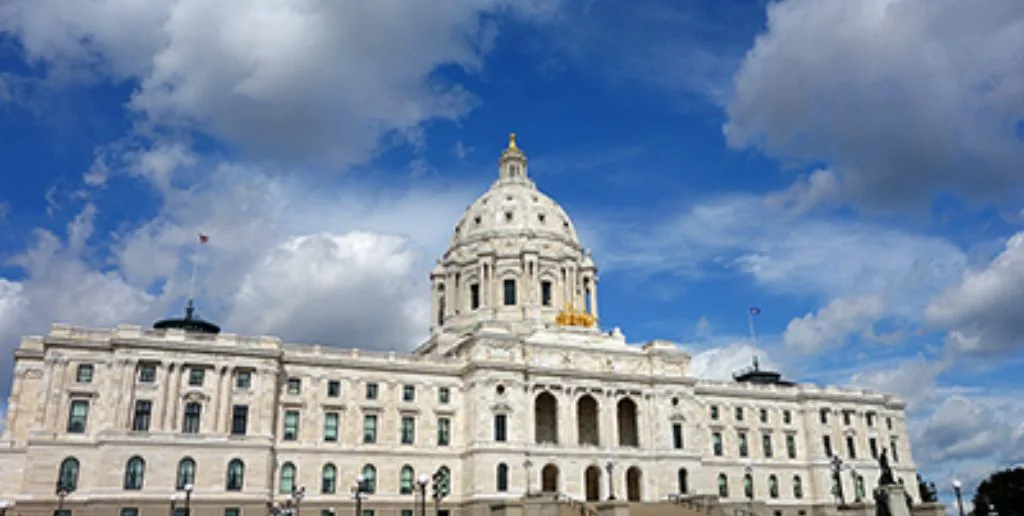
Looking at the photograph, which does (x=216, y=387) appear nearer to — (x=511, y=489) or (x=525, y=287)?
(x=511, y=489)

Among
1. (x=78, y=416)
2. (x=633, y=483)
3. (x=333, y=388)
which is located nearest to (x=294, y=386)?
(x=333, y=388)

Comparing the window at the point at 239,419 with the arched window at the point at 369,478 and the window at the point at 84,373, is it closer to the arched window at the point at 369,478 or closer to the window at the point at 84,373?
the arched window at the point at 369,478

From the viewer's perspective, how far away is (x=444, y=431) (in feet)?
245

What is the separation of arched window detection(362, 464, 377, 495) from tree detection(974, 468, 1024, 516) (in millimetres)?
68169

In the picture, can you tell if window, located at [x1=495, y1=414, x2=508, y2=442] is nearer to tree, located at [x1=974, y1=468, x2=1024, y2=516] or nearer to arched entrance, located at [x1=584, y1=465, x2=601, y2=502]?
arched entrance, located at [x1=584, y1=465, x2=601, y2=502]

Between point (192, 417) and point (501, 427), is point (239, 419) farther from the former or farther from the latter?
point (501, 427)

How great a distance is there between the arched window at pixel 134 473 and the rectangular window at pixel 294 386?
1286 cm

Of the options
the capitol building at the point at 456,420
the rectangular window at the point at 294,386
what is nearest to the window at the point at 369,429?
the capitol building at the point at 456,420

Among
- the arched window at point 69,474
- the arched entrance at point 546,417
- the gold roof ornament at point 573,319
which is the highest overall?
the gold roof ornament at point 573,319

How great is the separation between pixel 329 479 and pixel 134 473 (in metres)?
15.0

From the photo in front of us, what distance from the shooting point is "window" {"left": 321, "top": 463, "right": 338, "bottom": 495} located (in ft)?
226

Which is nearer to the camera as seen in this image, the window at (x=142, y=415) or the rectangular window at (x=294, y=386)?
the window at (x=142, y=415)

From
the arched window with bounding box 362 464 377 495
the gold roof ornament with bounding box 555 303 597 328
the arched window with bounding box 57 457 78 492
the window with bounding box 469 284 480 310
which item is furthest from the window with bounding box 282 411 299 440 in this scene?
the gold roof ornament with bounding box 555 303 597 328

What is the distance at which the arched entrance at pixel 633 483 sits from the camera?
252 ft
